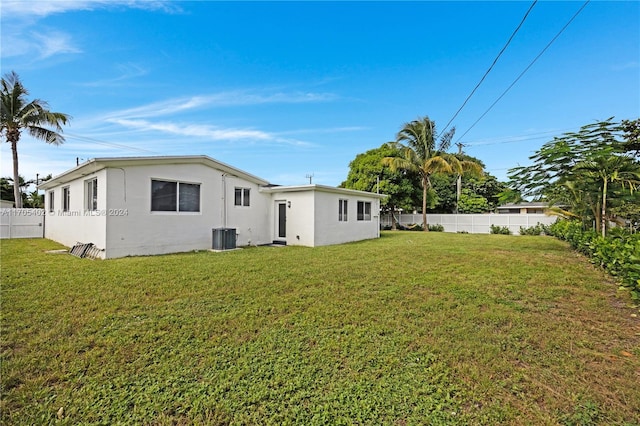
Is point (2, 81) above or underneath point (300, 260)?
above

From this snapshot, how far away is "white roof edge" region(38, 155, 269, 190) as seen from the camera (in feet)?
27.9

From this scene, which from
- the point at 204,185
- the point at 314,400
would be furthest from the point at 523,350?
the point at 204,185

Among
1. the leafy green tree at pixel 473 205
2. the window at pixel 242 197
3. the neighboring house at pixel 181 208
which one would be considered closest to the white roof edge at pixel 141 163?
the neighboring house at pixel 181 208

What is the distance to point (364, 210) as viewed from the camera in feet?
52.3

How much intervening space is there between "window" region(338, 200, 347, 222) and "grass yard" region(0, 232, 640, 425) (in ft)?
25.7

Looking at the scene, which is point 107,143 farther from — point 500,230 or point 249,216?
point 500,230

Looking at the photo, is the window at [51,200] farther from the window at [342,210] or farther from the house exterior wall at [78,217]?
the window at [342,210]

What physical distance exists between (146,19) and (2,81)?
16.2 meters

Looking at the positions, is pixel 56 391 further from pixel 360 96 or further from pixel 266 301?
pixel 360 96

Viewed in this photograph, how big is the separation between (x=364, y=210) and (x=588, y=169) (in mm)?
9281

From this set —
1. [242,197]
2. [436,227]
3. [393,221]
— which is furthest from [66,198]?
[436,227]

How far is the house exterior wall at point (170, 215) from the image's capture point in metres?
8.80

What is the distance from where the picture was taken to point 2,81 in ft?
57.4

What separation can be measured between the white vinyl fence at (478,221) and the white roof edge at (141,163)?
15.3 meters
